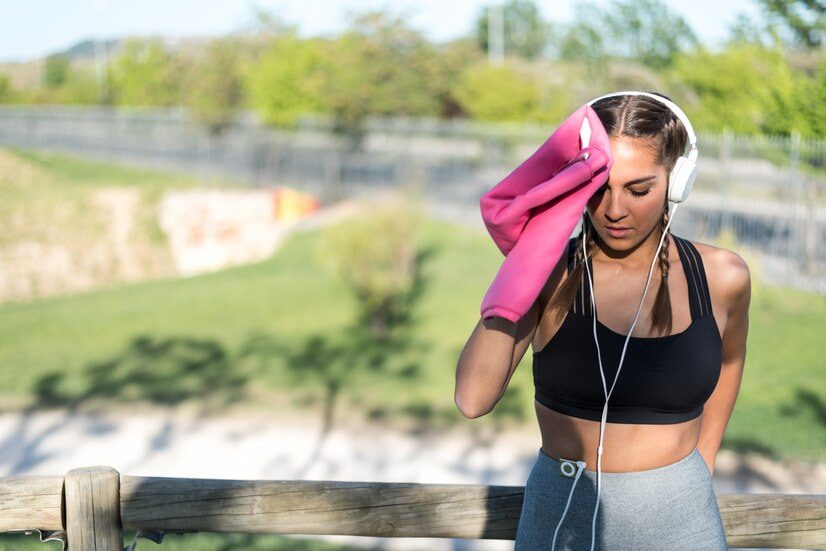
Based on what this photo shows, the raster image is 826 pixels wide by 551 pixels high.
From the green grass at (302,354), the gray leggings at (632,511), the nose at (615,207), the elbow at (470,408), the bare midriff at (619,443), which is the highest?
the nose at (615,207)

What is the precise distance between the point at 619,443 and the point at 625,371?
146 millimetres

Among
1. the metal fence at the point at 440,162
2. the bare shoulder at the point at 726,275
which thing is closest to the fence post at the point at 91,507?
the bare shoulder at the point at 726,275

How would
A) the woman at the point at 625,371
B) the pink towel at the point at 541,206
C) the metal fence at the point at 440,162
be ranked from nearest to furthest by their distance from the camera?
1. the pink towel at the point at 541,206
2. the woman at the point at 625,371
3. the metal fence at the point at 440,162

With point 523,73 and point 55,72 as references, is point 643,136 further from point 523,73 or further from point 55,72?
point 55,72

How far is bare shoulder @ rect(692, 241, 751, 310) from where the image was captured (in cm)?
199

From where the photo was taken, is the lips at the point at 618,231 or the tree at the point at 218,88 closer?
the lips at the point at 618,231

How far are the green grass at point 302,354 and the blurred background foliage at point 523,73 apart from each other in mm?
2400

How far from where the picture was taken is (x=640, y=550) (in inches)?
73.3

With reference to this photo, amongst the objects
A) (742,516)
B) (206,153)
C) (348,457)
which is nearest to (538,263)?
(742,516)

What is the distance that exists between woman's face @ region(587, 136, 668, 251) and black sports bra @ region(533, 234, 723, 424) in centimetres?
13

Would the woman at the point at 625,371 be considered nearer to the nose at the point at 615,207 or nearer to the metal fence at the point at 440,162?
the nose at the point at 615,207

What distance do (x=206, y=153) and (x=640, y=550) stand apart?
32.7 meters

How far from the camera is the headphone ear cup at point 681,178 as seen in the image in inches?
72.7

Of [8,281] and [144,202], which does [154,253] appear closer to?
[144,202]
